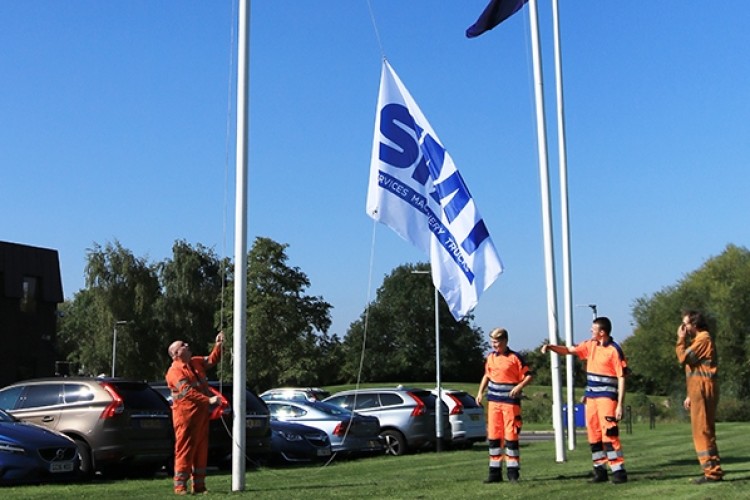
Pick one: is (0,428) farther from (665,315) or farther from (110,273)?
(110,273)

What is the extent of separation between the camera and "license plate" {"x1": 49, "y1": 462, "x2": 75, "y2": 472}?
1383 cm

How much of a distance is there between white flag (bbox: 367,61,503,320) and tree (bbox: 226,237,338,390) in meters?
54.7

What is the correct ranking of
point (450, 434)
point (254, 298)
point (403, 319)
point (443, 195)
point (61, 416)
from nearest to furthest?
point (443, 195)
point (61, 416)
point (450, 434)
point (254, 298)
point (403, 319)

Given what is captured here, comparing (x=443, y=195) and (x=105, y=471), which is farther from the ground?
(x=443, y=195)

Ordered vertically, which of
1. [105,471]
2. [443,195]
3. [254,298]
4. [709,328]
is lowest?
[105,471]

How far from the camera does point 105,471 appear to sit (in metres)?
16.8

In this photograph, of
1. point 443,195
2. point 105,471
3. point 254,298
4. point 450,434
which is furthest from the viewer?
point 254,298

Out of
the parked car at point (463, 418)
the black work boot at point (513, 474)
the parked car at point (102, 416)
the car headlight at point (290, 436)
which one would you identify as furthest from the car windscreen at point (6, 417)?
the parked car at point (463, 418)

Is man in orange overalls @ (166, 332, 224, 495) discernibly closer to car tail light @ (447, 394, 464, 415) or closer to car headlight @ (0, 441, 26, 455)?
car headlight @ (0, 441, 26, 455)

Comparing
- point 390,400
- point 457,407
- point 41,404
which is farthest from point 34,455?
point 457,407

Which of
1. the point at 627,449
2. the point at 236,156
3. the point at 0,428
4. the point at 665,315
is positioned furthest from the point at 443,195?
the point at 665,315

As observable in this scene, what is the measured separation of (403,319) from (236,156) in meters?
94.2

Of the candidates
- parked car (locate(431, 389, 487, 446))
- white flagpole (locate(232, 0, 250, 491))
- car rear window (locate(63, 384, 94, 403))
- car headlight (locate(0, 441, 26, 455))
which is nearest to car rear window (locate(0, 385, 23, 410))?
car rear window (locate(63, 384, 94, 403))

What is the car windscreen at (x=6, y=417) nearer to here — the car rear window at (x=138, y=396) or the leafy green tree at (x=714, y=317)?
the car rear window at (x=138, y=396)
